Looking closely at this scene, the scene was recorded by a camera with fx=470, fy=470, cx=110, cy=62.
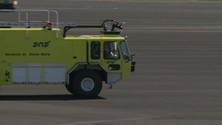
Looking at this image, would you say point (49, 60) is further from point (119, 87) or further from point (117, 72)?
point (119, 87)

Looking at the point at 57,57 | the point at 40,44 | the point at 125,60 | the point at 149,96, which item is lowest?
the point at 149,96

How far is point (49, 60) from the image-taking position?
691 inches

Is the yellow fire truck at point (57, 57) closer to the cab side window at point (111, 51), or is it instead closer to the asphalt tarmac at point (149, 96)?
the cab side window at point (111, 51)

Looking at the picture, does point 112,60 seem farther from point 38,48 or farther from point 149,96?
point 38,48

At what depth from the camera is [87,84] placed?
1797 centimetres

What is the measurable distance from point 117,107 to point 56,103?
222cm

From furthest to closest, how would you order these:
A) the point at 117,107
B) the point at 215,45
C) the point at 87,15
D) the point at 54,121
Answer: the point at 87,15
the point at 215,45
the point at 117,107
the point at 54,121

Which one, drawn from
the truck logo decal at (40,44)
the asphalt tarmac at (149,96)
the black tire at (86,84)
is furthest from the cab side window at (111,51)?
the truck logo decal at (40,44)

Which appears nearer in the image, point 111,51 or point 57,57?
point 57,57

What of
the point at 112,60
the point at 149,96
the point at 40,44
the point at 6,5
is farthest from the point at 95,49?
the point at 6,5

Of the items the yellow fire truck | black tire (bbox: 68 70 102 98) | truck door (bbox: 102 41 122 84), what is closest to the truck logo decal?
the yellow fire truck

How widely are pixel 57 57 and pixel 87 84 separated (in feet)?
5.11

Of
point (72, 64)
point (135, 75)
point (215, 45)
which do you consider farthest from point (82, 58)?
point (215, 45)

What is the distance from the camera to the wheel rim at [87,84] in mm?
17922
